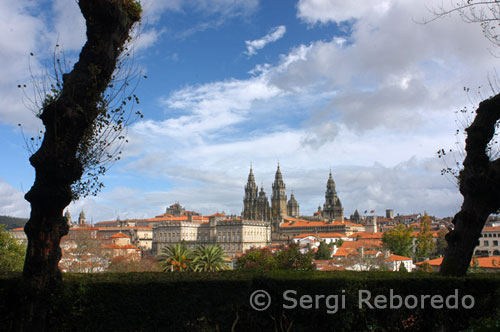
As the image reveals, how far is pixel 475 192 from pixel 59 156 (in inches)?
321

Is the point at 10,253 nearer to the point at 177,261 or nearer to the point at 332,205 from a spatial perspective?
the point at 177,261

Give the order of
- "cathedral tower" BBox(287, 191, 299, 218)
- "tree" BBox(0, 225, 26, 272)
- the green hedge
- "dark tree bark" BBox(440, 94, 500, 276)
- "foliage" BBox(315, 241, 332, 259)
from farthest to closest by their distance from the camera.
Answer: "cathedral tower" BBox(287, 191, 299, 218) < "foliage" BBox(315, 241, 332, 259) < "tree" BBox(0, 225, 26, 272) < "dark tree bark" BBox(440, 94, 500, 276) < the green hedge

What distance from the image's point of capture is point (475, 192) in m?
8.68

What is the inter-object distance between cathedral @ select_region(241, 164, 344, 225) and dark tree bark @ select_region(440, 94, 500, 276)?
105m

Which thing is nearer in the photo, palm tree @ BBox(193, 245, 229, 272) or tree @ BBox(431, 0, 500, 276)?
tree @ BBox(431, 0, 500, 276)

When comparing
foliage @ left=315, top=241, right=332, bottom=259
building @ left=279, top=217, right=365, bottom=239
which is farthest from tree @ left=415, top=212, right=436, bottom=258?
building @ left=279, top=217, right=365, bottom=239

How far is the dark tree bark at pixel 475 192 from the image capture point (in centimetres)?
864

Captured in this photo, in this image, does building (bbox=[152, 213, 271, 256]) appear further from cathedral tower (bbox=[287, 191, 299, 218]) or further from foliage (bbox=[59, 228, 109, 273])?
foliage (bbox=[59, 228, 109, 273])

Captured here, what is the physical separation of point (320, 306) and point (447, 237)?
348cm

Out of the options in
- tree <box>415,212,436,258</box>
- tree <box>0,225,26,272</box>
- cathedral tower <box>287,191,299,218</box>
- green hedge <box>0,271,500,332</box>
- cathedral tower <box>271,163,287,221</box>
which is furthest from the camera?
cathedral tower <box>287,191,299,218</box>

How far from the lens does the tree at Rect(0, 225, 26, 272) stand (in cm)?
2117

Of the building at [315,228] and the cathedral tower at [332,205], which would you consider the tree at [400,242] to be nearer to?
the building at [315,228]

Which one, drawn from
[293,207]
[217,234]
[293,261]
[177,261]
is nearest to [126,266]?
[177,261]

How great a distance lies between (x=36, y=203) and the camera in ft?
23.1
